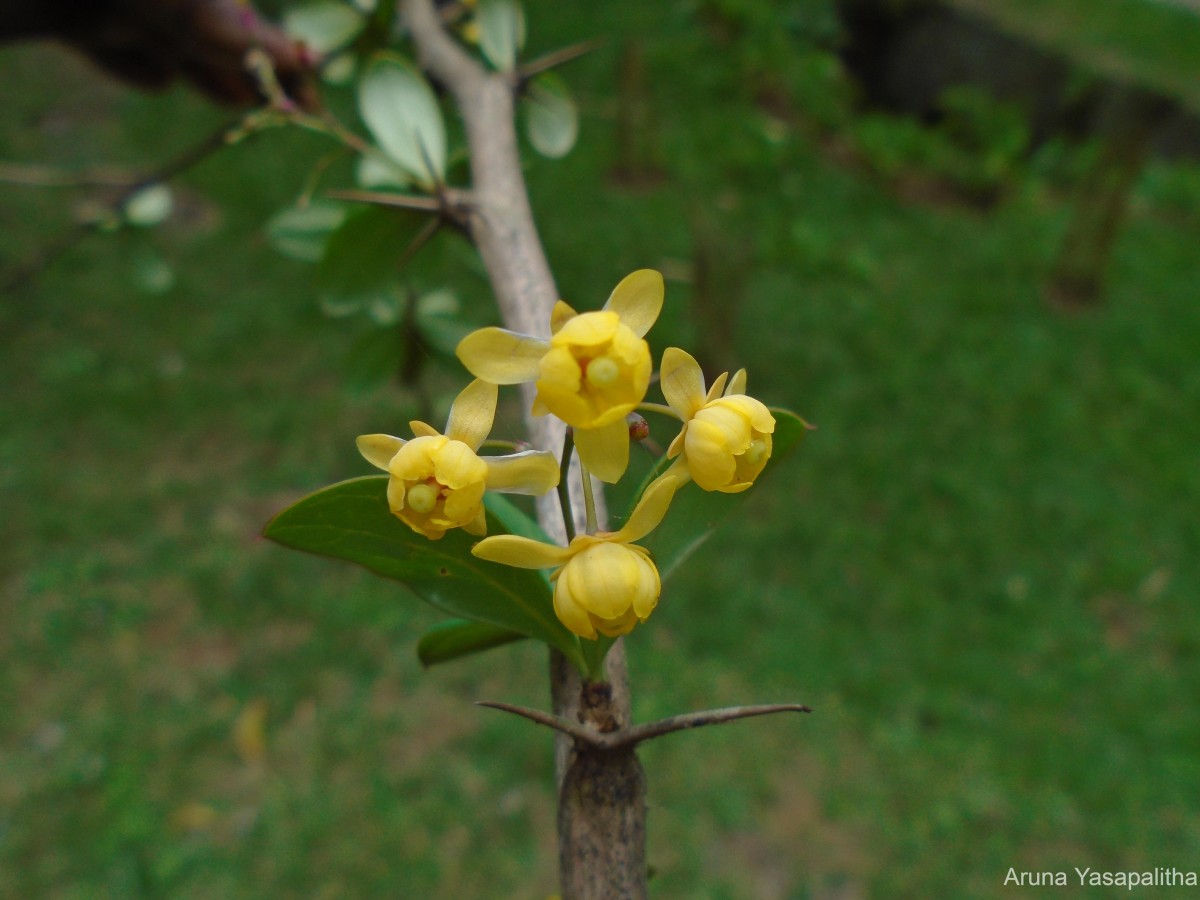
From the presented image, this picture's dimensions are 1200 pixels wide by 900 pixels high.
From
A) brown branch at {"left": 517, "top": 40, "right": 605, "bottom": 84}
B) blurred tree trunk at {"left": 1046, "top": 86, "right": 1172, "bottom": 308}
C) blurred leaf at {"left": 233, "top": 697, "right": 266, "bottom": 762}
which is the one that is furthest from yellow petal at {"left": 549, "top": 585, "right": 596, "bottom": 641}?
blurred tree trunk at {"left": 1046, "top": 86, "right": 1172, "bottom": 308}

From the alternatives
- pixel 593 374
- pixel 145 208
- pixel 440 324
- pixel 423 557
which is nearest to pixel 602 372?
pixel 593 374

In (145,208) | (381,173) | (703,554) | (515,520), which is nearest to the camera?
(515,520)

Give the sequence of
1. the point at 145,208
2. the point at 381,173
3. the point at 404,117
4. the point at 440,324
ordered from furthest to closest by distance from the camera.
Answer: the point at 145,208 → the point at 440,324 → the point at 381,173 → the point at 404,117

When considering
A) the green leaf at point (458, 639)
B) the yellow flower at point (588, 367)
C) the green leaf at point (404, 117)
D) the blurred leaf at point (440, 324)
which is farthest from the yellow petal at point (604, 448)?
the blurred leaf at point (440, 324)

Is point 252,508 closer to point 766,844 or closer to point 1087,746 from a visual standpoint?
point 766,844

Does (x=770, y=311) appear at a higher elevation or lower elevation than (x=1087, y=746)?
higher

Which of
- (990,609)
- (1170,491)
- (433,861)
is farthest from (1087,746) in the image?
(433,861)

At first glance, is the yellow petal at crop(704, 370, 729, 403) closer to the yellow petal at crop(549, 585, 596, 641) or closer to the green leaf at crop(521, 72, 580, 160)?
the yellow petal at crop(549, 585, 596, 641)

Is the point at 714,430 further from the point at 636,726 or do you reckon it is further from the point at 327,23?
the point at 327,23
